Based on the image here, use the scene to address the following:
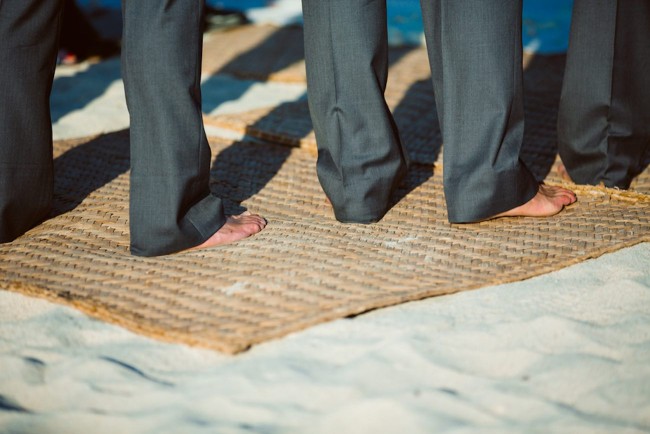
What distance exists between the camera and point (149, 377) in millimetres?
1199

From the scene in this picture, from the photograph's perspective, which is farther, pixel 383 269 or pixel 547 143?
pixel 547 143

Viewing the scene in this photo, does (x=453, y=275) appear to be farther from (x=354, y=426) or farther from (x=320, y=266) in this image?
(x=354, y=426)

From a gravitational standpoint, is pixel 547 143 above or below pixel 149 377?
below

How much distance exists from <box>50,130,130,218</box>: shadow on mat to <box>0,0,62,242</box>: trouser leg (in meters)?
0.14

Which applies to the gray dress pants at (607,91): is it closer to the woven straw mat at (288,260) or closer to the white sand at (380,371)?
the woven straw mat at (288,260)

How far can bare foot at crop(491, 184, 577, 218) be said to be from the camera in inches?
66.1

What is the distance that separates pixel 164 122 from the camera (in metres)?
1.47

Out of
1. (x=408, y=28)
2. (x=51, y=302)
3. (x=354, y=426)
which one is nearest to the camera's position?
(x=354, y=426)

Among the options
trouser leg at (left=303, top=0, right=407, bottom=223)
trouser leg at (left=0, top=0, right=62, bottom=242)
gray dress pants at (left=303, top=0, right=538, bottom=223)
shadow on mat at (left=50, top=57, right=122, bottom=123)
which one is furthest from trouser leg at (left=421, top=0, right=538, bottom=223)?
shadow on mat at (left=50, top=57, right=122, bottom=123)

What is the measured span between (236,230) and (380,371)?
56cm

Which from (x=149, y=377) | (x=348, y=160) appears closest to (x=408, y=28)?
(x=348, y=160)

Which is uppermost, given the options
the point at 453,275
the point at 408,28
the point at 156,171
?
the point at 156,171

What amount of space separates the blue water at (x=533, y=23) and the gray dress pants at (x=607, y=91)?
163cm

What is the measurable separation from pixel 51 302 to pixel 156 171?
0.29 metres
